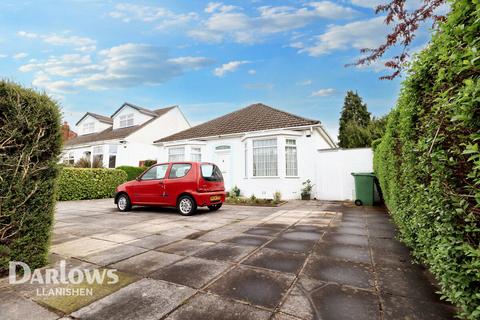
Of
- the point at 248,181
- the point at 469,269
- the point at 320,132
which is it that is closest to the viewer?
the point at 469,269

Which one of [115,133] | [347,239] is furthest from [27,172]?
[115,133]

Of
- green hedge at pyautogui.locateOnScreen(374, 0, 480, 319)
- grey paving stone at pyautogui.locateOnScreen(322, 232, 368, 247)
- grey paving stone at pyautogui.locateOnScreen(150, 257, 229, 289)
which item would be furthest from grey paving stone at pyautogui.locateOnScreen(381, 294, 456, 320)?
grey paving stone at pyautogui.locateOnScreen(322, 232, 368, 247)

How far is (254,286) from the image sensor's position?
2695 millimetres

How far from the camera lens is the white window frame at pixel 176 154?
16234mm

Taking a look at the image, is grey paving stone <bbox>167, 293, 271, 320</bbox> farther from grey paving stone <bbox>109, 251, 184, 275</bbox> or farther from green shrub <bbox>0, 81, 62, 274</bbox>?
green shrub <bbox>0, 81, 62, 274</bbox>

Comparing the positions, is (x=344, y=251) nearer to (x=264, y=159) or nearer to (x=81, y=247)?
(x=81, y=247)

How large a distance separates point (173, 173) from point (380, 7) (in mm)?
7468

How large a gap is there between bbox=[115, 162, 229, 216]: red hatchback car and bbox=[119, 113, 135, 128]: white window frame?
56.4 ft

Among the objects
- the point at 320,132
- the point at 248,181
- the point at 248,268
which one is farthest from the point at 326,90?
the point at 248,268

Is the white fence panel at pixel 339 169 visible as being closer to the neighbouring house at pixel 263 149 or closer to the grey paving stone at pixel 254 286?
the neighbouring house at pixel 263 149

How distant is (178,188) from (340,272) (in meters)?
5.90

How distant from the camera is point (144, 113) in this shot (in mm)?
23219

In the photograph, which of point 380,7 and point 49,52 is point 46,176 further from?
point 49,52

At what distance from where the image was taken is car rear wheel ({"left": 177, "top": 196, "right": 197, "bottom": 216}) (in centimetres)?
764
